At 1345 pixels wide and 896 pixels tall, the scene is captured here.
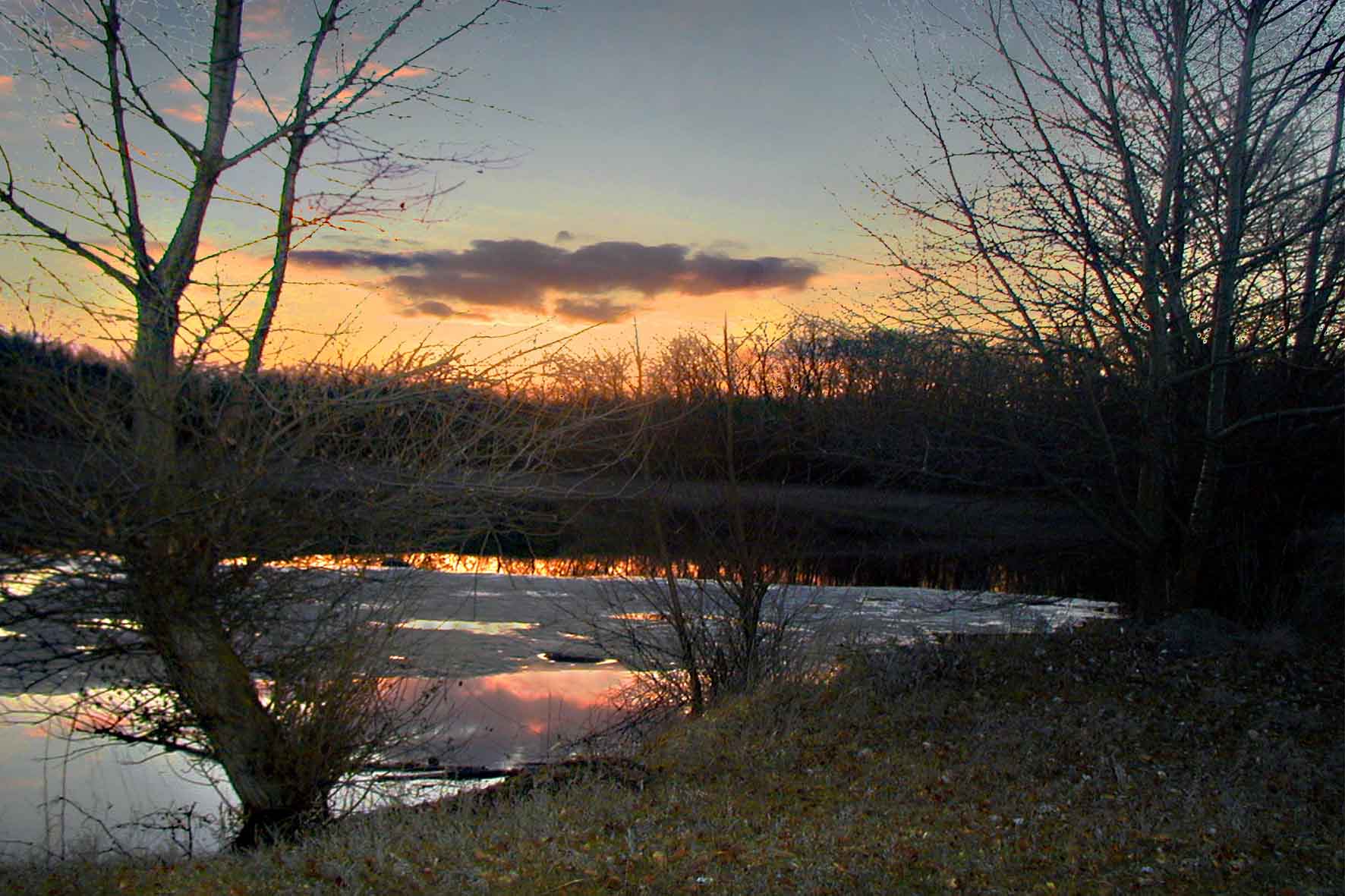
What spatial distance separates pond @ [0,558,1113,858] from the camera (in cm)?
703

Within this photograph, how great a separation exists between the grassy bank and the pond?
1229 millimetres

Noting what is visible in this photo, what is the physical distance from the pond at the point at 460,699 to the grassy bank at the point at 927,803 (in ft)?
4.03

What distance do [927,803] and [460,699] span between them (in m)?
4.71

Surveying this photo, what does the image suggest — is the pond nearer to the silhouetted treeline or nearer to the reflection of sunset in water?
the reflection of sunset in water

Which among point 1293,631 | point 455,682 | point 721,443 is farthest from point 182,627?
point 1293,631

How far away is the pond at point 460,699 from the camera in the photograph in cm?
703

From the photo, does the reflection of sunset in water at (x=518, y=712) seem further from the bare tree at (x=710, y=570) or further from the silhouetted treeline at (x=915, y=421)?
the silhouetted treeline at (x=915, y=421)

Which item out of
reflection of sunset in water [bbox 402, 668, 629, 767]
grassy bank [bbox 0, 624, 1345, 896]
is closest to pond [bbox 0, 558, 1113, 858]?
reflection of sunset in water [bbox 402, 668, 629, 767]

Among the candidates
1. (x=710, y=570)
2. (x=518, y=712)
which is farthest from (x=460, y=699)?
(x=710, y=570)

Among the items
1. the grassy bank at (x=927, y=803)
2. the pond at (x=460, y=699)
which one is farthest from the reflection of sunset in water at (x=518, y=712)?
A: the grassy bank at (x=927, y=803)

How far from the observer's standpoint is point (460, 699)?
9.26 meters

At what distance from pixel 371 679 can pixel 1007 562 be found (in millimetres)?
14887

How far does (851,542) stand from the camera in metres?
22.8

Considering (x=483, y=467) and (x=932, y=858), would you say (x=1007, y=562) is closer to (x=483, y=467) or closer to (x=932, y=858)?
(x=483, y=467)
